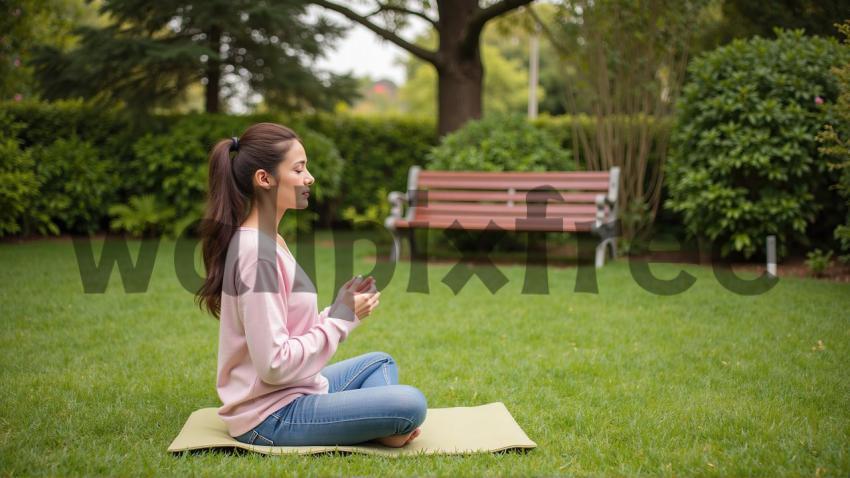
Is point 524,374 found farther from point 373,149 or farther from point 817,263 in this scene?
point 373,149

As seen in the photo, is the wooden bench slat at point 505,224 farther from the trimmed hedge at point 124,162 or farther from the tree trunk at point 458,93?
the tree trunk at point 458,93

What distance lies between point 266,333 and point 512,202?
6.30 m

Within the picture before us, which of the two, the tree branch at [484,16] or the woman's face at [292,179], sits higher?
the tree branch at [484,16]

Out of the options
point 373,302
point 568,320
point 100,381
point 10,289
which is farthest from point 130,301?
point 373,302

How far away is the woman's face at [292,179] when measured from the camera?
2.95 metres

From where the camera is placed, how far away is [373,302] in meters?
2.93

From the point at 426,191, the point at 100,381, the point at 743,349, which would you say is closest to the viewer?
the point at 100,381

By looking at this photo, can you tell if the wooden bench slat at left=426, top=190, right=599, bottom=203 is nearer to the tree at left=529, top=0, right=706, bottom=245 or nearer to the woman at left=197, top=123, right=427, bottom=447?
the tree at left=529, top=0, right=706, bottom=245

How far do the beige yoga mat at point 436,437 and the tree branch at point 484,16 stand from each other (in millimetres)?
6661

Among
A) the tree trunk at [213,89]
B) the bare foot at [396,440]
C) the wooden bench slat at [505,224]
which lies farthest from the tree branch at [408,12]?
the bare foot at [396,440]

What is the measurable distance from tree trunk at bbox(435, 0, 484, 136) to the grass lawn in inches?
168

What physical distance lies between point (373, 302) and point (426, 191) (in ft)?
20.1

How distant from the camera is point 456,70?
1059 cm

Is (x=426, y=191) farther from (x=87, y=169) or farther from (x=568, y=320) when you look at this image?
(x=87, y=169)
